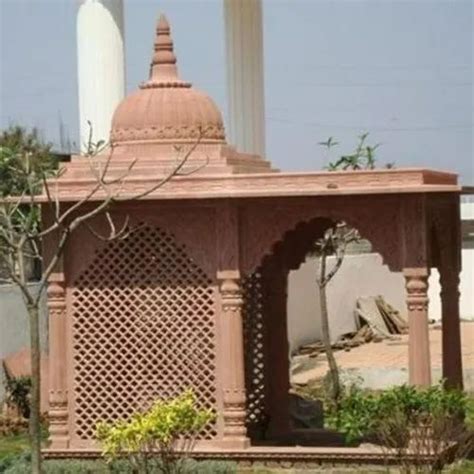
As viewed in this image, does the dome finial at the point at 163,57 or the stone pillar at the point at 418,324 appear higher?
the dome finial at the point at 163,57

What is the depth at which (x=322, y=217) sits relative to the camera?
12.4m

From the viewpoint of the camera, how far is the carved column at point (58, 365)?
12.7 meters

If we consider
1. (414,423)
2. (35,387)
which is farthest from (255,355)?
(35,387)

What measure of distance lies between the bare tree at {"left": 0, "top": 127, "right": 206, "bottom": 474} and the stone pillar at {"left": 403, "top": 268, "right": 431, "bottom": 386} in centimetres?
194

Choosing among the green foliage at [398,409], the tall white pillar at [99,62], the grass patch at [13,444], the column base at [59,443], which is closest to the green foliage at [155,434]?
the green foliage at [398,409]

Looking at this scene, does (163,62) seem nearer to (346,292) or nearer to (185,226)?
(185,226)

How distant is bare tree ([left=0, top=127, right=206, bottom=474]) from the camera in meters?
9.69

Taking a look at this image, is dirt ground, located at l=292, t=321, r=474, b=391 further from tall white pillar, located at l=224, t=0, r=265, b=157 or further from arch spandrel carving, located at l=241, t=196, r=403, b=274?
arch spandrel carving, located at l=241, t=196, r=403, b=274

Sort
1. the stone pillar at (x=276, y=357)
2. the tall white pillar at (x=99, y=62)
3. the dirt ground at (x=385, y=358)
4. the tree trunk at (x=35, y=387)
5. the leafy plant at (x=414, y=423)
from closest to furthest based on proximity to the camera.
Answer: the tree trunk at (x=35, y=387) → the leafy plant at (x=414, y=423) → the tall white pillar at (x=99, y=62) → the stone pillar at (x=276, y=357) → the dirt ground at (x=385, y=358)

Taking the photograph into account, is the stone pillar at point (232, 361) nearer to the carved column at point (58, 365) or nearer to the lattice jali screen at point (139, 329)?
the lattice jali screen at point (139, 329)

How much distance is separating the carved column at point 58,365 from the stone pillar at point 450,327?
3.32 meters

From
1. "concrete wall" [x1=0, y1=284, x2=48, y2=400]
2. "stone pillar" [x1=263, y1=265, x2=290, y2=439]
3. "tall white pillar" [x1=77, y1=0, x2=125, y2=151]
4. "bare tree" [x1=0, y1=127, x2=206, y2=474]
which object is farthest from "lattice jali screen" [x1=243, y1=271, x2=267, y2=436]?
"concrete wall" [x1=0, y1=284, x2=48, y2=400]

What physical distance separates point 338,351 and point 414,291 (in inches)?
469

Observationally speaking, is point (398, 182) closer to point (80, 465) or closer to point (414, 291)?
point (414, 291)
